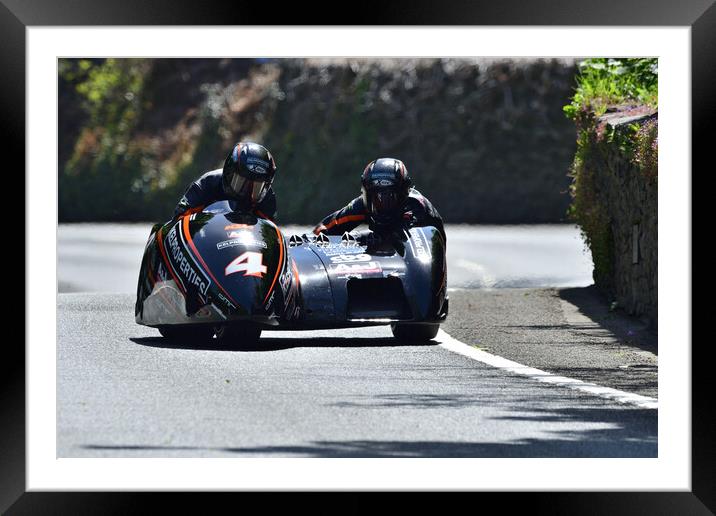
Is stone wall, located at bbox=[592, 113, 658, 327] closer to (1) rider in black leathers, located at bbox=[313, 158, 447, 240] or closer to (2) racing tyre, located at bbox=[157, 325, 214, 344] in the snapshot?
(1) rider in black leathers, located at bbox=[313, 158, 447, 240]

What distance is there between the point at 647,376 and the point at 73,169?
2864 cm

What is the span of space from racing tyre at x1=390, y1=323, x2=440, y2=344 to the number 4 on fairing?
1.90 meters

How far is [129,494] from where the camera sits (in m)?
7.60

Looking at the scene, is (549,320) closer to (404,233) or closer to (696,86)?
(404,233)

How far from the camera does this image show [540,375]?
1228cm

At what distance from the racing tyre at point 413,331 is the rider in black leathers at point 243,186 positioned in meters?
1.51

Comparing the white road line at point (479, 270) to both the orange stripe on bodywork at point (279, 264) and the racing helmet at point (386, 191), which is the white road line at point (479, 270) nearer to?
the racing helmet at point (386, 191)

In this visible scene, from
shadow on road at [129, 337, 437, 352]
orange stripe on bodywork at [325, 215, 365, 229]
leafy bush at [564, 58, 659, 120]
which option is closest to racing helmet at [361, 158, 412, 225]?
orange stripe on bodywork at [325, 215, 365, 229]

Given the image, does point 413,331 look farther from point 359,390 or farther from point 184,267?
point 359,390

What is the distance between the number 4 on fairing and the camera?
12.9m

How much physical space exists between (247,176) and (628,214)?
4.12 metres

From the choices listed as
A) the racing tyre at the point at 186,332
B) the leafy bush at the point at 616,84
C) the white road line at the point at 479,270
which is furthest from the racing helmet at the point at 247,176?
the white road line at the point at 479,270

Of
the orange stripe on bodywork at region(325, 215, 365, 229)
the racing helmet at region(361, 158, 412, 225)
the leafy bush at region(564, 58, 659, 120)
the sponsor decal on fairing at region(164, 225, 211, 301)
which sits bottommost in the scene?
the sponsor decal on fairing at region(164, 225, 211, 301)
